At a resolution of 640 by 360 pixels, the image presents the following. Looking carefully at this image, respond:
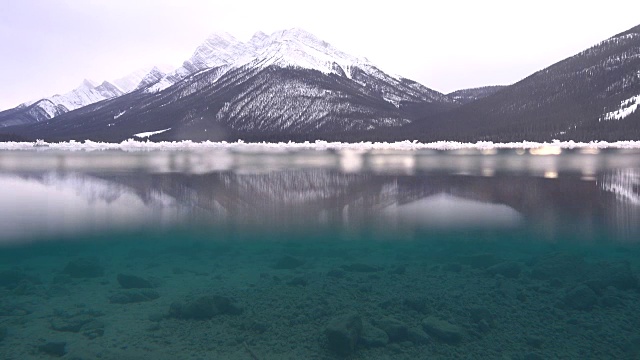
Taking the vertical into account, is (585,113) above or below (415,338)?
above

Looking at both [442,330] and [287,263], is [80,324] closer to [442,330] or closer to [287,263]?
[287,263]

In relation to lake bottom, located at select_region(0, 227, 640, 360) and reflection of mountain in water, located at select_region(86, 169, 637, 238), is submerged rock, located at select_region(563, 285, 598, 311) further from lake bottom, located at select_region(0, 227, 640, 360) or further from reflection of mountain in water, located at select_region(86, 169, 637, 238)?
reflection of mountain in water, located at select_region(86, 169, 637, 238)

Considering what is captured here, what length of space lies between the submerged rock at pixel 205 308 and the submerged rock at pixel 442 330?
5048 mm

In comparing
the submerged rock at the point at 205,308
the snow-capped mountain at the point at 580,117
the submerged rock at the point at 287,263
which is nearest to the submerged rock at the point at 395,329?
the submerged rock at the point at 205,308

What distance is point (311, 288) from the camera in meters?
14.6

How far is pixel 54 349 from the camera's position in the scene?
10742mm

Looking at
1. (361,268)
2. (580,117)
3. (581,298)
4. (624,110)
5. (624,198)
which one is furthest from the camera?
(580,117)

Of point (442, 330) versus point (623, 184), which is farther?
point (623, 184)

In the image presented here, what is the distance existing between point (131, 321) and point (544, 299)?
11634mm

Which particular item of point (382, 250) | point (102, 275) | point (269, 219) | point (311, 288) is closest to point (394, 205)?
point (269, 219)

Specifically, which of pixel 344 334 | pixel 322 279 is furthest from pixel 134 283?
pixel 344 334

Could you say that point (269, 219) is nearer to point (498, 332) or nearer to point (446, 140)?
point (498, 332)

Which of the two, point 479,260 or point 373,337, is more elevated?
point 479,260

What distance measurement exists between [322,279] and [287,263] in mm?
2211
